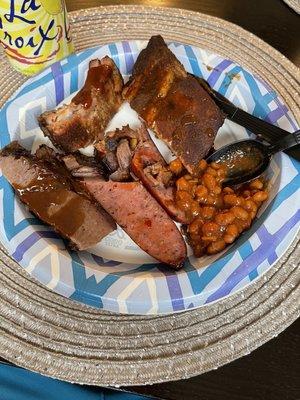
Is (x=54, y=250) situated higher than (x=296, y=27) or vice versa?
(x=296, y=27)

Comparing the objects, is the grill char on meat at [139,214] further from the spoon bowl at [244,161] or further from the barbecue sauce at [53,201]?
the spoon bowl at [244,161]

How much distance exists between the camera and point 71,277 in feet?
3.51

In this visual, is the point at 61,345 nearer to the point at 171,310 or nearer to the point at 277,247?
the point at 171,310

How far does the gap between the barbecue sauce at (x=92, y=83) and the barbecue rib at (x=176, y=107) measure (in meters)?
0.11

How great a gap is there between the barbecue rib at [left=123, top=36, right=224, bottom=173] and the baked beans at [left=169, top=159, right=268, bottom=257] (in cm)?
6

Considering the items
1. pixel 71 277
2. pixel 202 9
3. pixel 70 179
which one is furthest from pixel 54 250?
pixel 202 9

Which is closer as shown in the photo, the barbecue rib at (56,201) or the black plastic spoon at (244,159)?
the barbecue rib at (56,201)

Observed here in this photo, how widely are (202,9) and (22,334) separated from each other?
1.35m

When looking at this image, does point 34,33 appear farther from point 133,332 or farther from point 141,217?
point 133,332

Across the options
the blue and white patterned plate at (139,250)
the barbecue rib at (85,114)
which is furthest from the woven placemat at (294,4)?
the barbecue rib at (85,114)

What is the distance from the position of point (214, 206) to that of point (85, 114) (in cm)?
49

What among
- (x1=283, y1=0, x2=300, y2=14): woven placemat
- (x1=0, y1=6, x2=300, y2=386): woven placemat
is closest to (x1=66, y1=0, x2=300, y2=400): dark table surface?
(x1=0, y1=6, x2=300, y2=386): woven placemat

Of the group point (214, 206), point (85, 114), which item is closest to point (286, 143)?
point (214, 206)

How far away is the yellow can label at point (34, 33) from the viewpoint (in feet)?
3.88
